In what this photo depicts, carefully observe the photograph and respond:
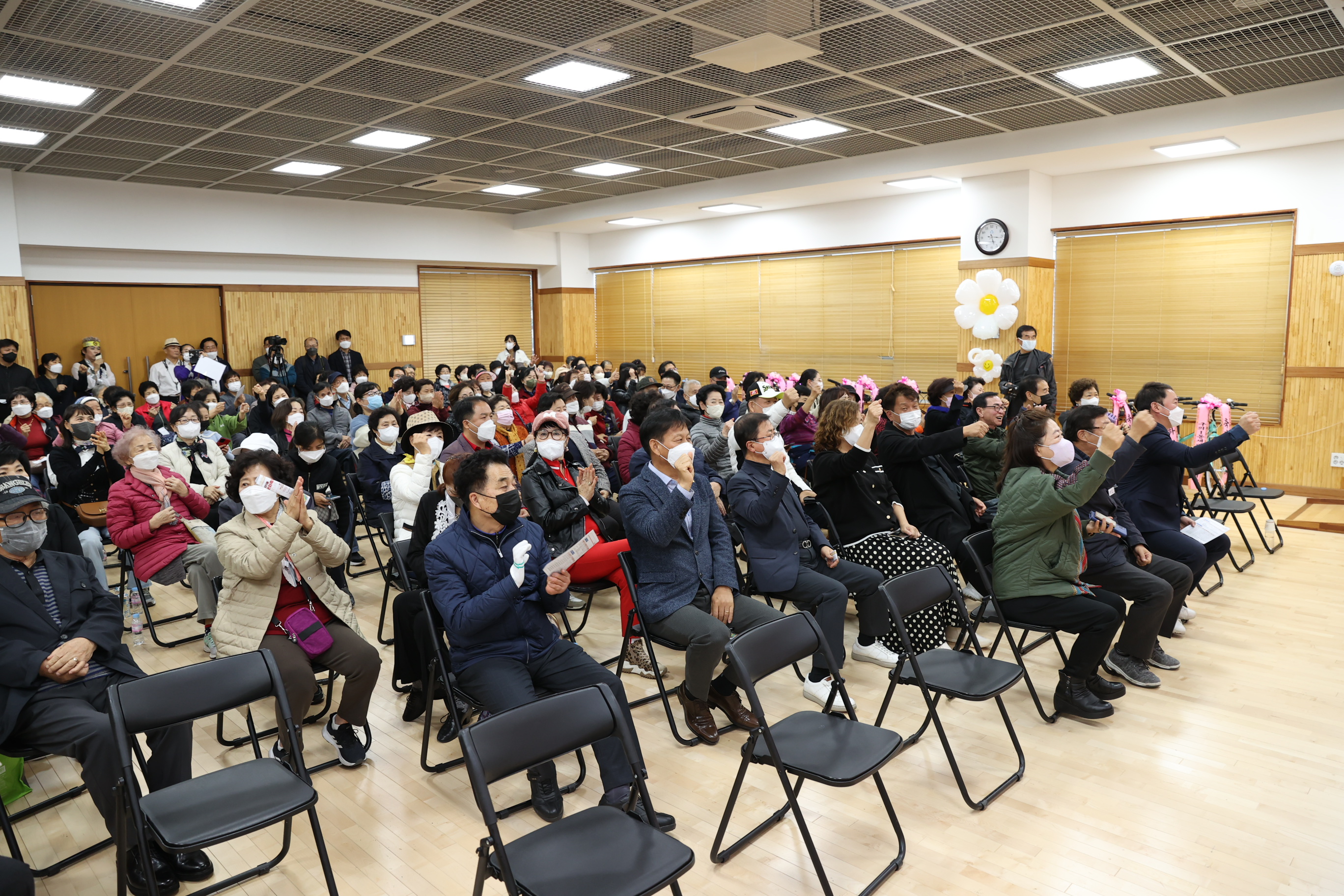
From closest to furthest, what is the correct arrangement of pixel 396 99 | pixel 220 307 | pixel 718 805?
pixel 718 805
pixel 396 99
pixel 220 307

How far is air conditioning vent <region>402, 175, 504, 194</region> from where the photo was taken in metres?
10.6

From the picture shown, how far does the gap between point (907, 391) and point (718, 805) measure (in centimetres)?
256

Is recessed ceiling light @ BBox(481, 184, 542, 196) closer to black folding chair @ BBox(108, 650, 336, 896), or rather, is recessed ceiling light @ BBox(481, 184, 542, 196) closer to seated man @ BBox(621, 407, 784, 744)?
seated man @ BBox(621, 407, 784, 744)

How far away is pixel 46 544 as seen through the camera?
3.65 meters

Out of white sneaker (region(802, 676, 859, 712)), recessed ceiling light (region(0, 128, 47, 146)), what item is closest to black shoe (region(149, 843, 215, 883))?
white sneaker (region(802, 676, 859, 712))

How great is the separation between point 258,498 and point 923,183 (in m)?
8.92

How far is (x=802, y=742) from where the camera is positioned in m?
2.72

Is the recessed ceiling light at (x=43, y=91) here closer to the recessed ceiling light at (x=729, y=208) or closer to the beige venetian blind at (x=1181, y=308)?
the recessed ceiling light at (x=729, y=208)

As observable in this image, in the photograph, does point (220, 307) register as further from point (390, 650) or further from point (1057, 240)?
point (1057, 240)

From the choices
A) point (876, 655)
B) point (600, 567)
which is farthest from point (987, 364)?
point (600, 567)

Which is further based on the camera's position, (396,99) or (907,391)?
(396,99)

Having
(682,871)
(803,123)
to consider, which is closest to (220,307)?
(803,123)

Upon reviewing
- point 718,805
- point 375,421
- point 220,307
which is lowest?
point 718,805

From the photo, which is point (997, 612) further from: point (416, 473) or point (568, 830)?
point (416, 473)
